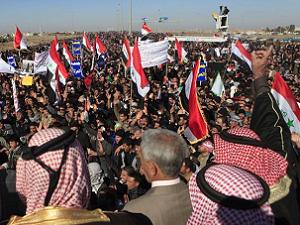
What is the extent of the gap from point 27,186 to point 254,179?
40.0 inches

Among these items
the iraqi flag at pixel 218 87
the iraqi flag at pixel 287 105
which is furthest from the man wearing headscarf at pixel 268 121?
the iraqi flag at pixel 218 87

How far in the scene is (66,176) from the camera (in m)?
1.77

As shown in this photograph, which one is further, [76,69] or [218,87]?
[76,69]

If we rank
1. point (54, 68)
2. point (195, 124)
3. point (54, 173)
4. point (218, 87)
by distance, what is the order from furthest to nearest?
point (218, 87)
point (54, 68)
point (195, 124)
point (54, 173)

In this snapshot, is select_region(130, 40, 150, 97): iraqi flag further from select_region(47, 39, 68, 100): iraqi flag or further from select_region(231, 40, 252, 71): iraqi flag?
select_region(231, 40, 252, 71): iraqi flag

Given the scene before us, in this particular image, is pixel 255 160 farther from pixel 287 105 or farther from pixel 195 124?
pixel 195 124

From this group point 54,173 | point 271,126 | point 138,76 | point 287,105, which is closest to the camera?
point 54,173

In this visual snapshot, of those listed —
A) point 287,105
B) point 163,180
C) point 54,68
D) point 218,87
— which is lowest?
point 218,87

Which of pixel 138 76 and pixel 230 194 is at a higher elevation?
pixel 230 194

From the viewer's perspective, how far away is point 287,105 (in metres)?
4.90

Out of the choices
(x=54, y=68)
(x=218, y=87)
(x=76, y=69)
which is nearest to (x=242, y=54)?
(x=218, y=87)

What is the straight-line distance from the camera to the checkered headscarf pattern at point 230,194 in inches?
61.7

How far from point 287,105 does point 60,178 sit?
3812 mm

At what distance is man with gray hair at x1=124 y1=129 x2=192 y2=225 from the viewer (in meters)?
2.03
